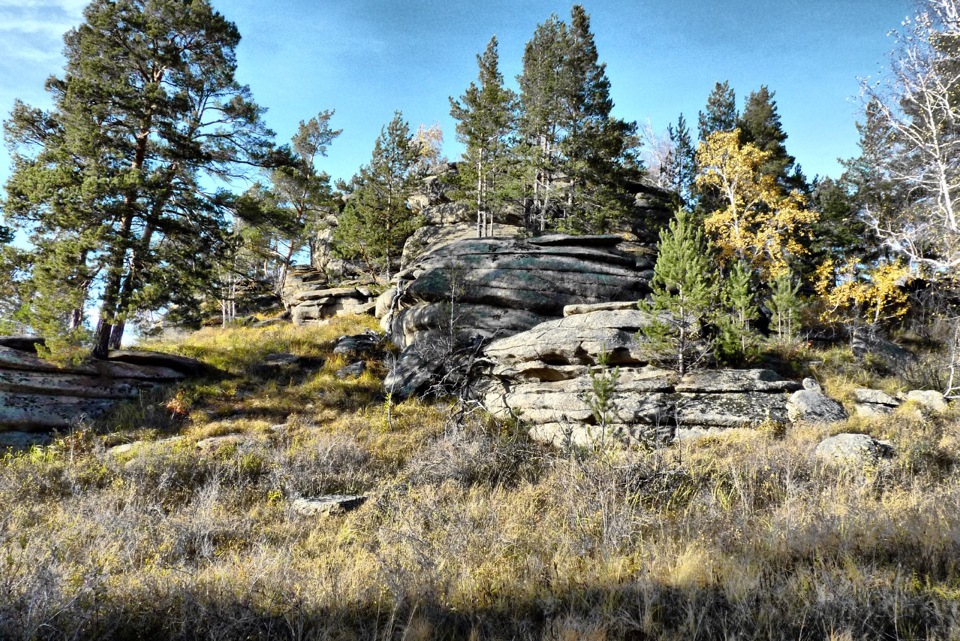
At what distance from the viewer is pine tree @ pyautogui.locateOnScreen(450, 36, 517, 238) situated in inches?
1064

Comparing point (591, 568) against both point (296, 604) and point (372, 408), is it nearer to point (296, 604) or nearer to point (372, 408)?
point (296, 604)

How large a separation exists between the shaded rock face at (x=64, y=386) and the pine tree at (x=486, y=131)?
1991cm

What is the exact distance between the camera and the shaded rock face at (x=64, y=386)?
1031 centimetres

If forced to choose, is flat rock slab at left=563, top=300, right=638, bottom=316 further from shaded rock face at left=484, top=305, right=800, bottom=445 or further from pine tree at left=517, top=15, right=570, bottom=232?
pine tree at left=517, top=15, right=570, bottom=232

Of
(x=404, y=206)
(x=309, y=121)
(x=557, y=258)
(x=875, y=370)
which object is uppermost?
(x=309, y=121)

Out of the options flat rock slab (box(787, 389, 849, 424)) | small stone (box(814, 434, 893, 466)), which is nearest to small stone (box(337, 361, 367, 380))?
flat rock slab (box(787, 389, 849, 424))

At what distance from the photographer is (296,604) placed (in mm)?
3291

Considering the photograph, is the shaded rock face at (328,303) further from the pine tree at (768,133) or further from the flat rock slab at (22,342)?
the pine tree at (768,133)

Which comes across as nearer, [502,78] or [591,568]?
[591,568]

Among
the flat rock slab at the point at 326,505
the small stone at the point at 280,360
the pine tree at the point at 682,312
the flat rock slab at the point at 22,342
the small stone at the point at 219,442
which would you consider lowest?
the flat rock slab at the point at 326,505

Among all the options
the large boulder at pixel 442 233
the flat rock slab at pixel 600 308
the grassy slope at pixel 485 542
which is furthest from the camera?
the large boulder at pixel 442 233

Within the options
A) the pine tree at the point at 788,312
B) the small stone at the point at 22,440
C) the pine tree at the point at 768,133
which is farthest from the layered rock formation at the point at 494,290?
the pine tree at the point at 768,133

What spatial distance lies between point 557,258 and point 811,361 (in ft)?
29.4

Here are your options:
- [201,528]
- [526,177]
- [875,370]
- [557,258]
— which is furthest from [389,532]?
[526,177]
